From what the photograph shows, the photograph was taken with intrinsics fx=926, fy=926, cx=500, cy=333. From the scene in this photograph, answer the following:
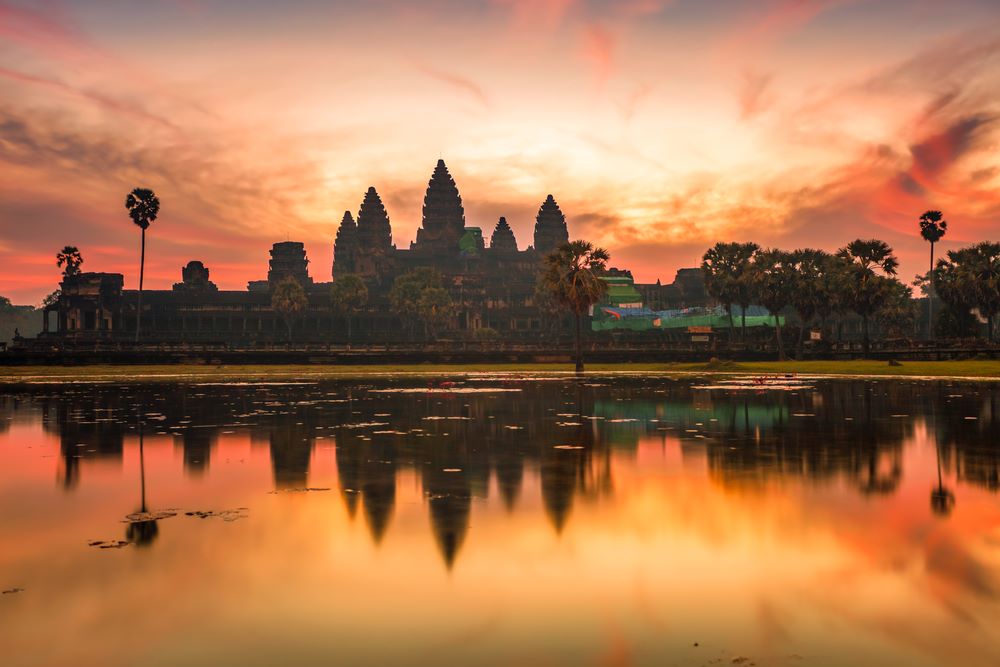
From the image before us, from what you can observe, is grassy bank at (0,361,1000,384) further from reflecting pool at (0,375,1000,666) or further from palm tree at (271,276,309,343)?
palm tree at (271,276,309,343)

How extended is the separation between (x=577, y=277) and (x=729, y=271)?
121ft

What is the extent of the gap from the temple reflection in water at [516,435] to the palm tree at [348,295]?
323 feet

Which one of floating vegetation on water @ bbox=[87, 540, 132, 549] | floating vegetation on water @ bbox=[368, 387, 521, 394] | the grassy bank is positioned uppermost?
the grassy bank

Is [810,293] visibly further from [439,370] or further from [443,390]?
[443,390]

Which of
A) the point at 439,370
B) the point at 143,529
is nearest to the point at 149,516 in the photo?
the point at 143,529

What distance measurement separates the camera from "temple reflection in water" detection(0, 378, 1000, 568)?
17.0 metres

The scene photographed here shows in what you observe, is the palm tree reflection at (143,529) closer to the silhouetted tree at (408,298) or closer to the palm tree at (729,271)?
the palm tree at (729,271)

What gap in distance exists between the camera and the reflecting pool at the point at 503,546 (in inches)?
335

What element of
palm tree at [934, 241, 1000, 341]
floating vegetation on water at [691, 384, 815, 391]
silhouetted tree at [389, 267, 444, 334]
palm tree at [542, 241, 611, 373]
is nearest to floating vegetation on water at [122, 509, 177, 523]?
floating vegetation on water at [691, 384, 815, 391]

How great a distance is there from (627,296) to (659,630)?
521 feet

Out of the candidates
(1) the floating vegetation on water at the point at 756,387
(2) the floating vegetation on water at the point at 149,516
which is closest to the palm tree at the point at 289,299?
(1) the floating vegetation on water at the point at 756,387

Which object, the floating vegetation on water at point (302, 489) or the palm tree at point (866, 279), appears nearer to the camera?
the floating vegetation on water at point (302, 489)

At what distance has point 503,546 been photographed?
40.1ft

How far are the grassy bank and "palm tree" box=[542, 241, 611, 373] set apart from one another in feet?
18.7
